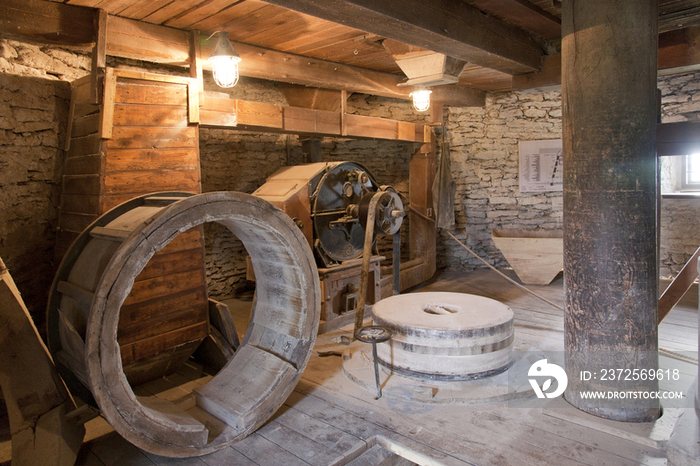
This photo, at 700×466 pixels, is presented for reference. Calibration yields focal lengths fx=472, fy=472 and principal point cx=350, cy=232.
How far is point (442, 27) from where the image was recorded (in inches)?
141

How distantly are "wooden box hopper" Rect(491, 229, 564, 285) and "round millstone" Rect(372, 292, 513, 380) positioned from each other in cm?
335

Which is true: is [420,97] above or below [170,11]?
below

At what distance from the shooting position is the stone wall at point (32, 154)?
3.49 meters

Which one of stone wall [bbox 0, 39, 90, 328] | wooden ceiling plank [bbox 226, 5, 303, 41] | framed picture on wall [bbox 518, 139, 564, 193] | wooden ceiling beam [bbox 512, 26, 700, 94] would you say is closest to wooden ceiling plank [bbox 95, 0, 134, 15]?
stone wall [bbox 0, 39, 90, 328]

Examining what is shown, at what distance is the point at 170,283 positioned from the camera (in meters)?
3.93

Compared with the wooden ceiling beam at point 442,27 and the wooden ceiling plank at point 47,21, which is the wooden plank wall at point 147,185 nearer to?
the wooden ceiling plank at point 47,21

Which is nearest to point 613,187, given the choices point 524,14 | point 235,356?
point 524,14

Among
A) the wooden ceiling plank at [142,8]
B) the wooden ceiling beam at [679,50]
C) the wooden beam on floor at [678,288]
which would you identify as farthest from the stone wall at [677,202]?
the wooden ceiling plank at [142,8]

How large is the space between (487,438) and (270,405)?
1408mm

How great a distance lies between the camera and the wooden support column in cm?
286

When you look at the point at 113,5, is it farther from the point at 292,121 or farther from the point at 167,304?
the point at 167,304

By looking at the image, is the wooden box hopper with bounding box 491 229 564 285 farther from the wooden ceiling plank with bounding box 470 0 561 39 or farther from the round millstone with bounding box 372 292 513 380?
the round millstone with bounding box 372 292 513 380

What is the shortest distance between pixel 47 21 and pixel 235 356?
280cm

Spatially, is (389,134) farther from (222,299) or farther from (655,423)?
(655,423)
